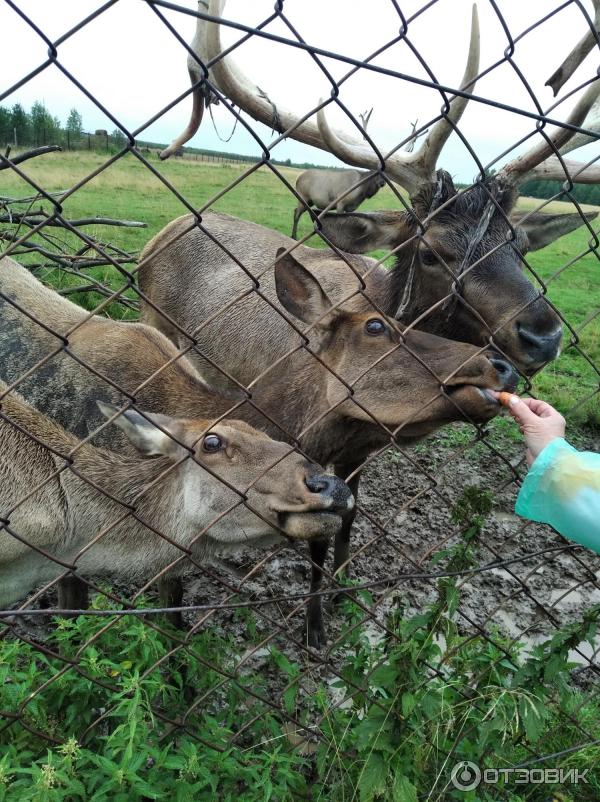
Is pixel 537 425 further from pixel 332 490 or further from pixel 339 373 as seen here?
pixel 339 373

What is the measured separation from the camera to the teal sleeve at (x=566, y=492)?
1.90 metres

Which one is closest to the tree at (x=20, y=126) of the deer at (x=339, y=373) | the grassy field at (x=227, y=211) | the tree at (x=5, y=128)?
the tree at (x=5, y=128)

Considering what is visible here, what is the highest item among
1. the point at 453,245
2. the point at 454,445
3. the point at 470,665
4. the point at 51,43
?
the point at 51,43

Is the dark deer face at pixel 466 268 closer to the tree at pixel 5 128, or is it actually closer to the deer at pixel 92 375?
the deer at pixel 92 375

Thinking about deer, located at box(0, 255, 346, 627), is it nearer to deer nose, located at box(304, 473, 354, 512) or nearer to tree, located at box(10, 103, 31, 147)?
deer nose, located at box(304, 473, 354, 512)

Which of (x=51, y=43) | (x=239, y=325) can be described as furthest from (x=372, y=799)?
(x=239, y=325)

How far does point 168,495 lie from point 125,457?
319 mm

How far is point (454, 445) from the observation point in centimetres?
576

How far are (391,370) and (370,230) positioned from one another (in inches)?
54.1

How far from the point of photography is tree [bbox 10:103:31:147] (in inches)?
1075

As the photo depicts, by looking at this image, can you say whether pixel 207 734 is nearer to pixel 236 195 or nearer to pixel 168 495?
pixel 168 495
